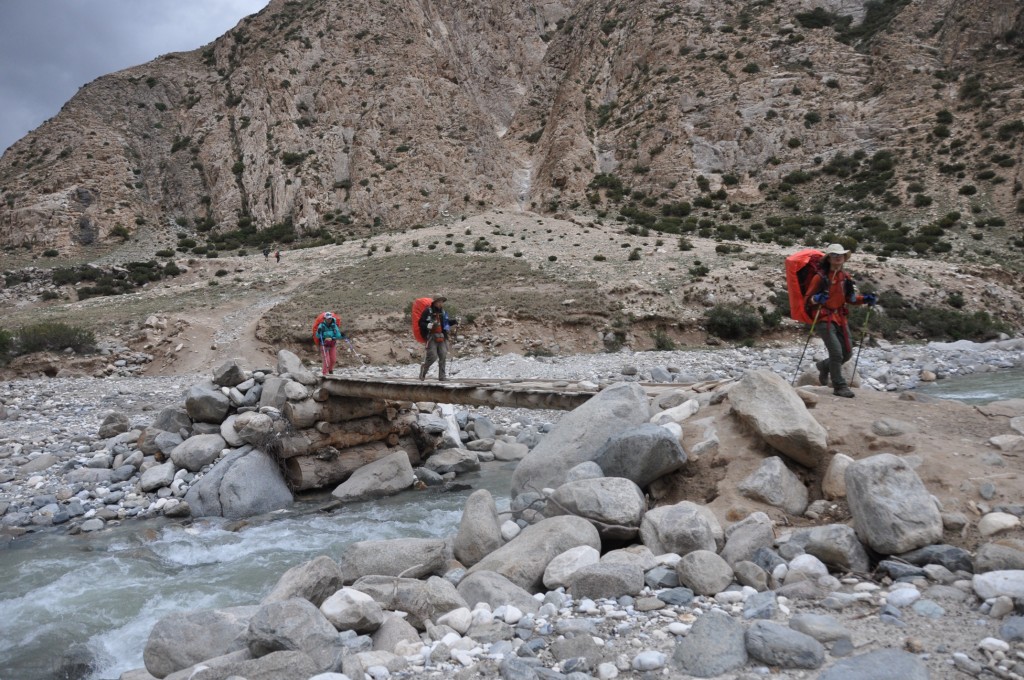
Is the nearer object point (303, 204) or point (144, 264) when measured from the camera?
point (144, 264)

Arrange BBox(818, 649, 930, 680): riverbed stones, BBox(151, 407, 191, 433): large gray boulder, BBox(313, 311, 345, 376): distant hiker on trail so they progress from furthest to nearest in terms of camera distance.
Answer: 1. BBox(313, 311, 345, 376): distant hiker on trail
2. BBox(151, 407, 191, 433): large gray boulder
3. BBox(818, 649, 930, 680): riverbed stones

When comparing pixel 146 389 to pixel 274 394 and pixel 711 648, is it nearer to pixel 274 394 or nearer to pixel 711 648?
pixel 274 394

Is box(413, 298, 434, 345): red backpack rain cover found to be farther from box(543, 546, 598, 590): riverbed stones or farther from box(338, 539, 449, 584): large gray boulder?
box(543, 546, 598, 590): riverbed stones

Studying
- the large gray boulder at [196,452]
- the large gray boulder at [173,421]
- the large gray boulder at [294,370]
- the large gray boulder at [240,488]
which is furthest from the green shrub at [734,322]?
the large gray boulder at [173,421]

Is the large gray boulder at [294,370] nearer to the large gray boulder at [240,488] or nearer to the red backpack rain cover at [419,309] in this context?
the large gray boulder at [240,488]

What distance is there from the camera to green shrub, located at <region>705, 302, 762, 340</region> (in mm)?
26141

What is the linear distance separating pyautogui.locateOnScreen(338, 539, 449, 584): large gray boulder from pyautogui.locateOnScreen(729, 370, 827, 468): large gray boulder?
3269 mm

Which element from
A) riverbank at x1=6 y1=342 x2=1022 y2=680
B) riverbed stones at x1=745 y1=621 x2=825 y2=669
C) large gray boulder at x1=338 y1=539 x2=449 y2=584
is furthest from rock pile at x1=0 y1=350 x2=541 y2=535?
riverbed stones at x1=745 y1=621 x2=825 y2=669

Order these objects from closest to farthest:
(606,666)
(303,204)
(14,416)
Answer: (606,666) → (14,416) → (303,204)

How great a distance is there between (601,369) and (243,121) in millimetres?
54256

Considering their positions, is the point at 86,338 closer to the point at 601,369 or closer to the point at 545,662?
the point at 601,369

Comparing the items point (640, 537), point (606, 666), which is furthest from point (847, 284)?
point (606, 666)

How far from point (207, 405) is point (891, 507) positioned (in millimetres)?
12440

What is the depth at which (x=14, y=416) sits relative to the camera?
15.5 meters
